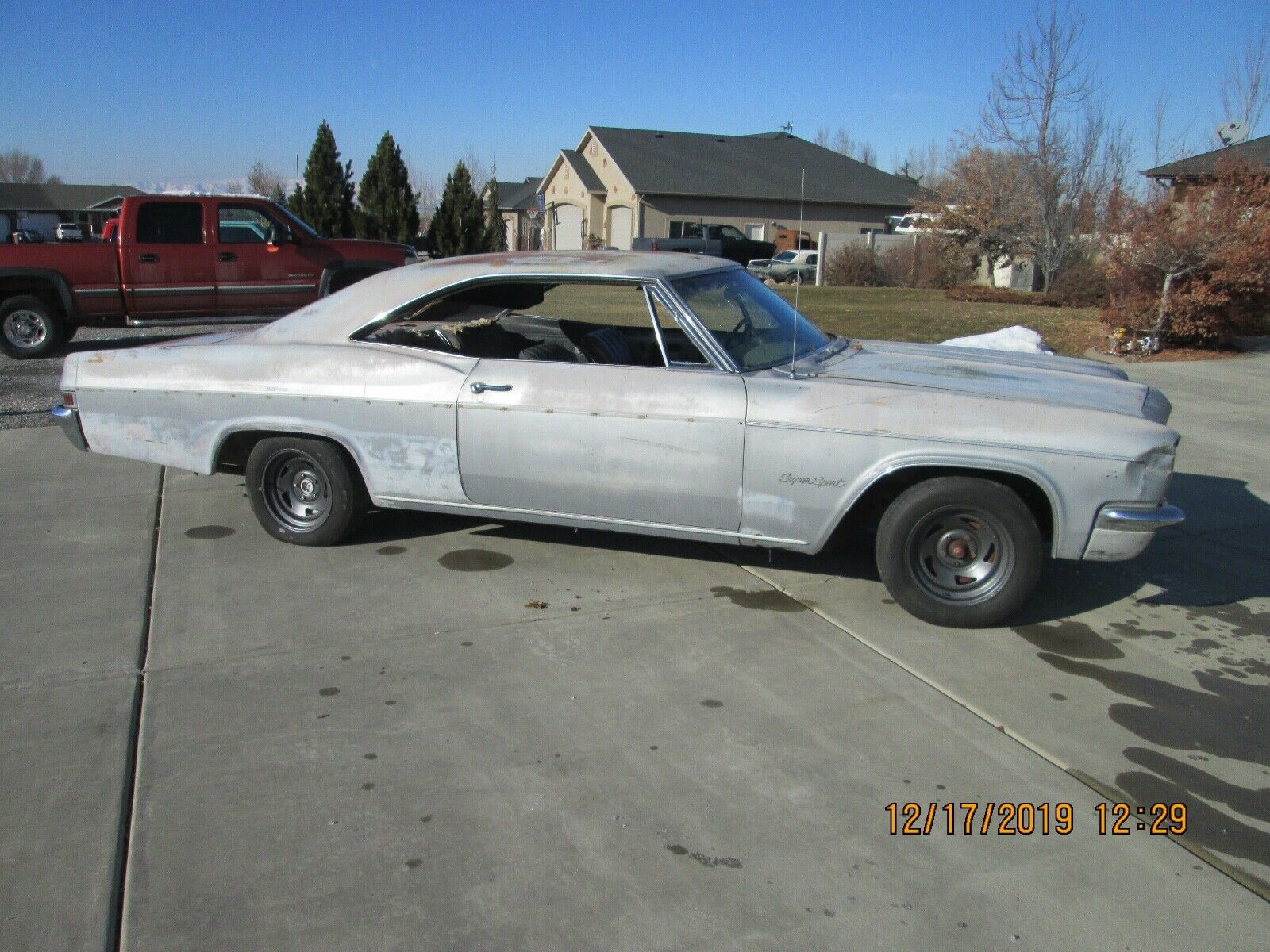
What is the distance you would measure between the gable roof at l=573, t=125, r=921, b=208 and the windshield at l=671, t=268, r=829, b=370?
37296mm

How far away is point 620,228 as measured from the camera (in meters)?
43.6

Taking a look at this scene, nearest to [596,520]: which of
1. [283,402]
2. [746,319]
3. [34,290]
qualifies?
[746,319]

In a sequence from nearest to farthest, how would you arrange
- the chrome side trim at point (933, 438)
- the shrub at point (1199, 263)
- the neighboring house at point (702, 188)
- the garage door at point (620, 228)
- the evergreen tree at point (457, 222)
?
the chrome side trim at point (933, 438) → the shrub at point (1199, 263) → the evergreen tree at point (457, 222) → the neighboring house at point (702, 188) → the garage door at point (620, 228)

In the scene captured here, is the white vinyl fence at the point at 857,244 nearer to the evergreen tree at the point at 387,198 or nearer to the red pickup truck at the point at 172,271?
the evergreen tree at the point at 387,198

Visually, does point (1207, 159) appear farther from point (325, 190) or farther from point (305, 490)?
point (325, 190)

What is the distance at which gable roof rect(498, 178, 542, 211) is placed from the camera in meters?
54.2

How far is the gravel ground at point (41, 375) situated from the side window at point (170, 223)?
3.43 ft

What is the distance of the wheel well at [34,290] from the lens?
11164mm

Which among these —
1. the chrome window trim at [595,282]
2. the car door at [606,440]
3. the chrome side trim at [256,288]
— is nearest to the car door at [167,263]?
the chrome side trim at [256,288]

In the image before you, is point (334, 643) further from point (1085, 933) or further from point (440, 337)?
point (1085, 933)

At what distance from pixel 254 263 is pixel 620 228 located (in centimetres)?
3316

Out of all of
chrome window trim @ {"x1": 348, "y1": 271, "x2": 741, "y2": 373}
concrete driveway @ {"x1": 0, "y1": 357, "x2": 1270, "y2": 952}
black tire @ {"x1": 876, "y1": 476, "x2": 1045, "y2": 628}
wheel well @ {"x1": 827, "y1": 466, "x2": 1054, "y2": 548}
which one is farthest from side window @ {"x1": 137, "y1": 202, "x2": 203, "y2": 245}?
black tire @ {"x1": 876, "y1": 476, "x2": 1045, "y2": 628}

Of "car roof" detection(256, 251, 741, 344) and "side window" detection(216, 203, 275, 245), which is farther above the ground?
"side window" detection(216, 203, 275, 245)

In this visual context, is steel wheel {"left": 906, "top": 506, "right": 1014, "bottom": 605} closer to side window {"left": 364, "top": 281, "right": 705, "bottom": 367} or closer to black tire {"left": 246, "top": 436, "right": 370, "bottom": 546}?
side window {"left": 364, "top": 281, "right": 705, "bottom": 367}
